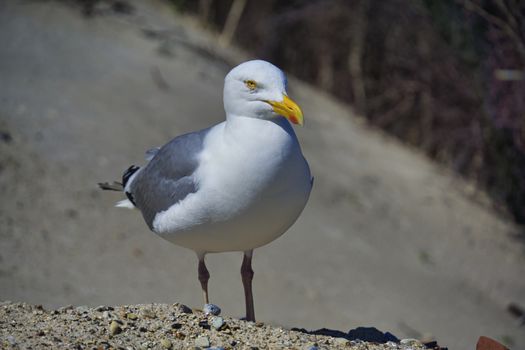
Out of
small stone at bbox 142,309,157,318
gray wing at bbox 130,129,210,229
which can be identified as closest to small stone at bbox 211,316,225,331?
small stone at bbox 142,309,157,318

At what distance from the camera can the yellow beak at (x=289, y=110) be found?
409 cm

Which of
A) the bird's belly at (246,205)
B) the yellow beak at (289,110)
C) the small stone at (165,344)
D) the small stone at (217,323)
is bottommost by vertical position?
the small stone at (217,323)

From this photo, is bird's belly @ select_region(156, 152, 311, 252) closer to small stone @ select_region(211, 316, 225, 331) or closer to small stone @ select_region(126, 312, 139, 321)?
small stone @ select_region(211, 316, 225, 331)

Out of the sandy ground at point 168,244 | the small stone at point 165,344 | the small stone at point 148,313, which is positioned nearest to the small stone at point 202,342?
the small stone at point 165,344

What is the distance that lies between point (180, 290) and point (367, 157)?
181 inches

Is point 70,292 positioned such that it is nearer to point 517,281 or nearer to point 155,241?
point 155,241

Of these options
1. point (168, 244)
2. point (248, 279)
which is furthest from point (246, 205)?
point (168, 244)

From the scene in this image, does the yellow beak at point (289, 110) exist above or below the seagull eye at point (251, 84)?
above

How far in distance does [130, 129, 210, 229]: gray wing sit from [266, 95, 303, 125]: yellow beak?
0.58 meters

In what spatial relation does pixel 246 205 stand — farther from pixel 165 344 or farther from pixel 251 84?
pixel 165 344

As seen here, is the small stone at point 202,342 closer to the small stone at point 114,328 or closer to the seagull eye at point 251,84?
the small stone at point 114,328

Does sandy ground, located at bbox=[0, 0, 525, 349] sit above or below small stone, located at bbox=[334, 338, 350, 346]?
below

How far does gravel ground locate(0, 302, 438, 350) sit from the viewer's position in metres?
3.84

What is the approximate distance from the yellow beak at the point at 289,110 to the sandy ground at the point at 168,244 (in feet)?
10.0
